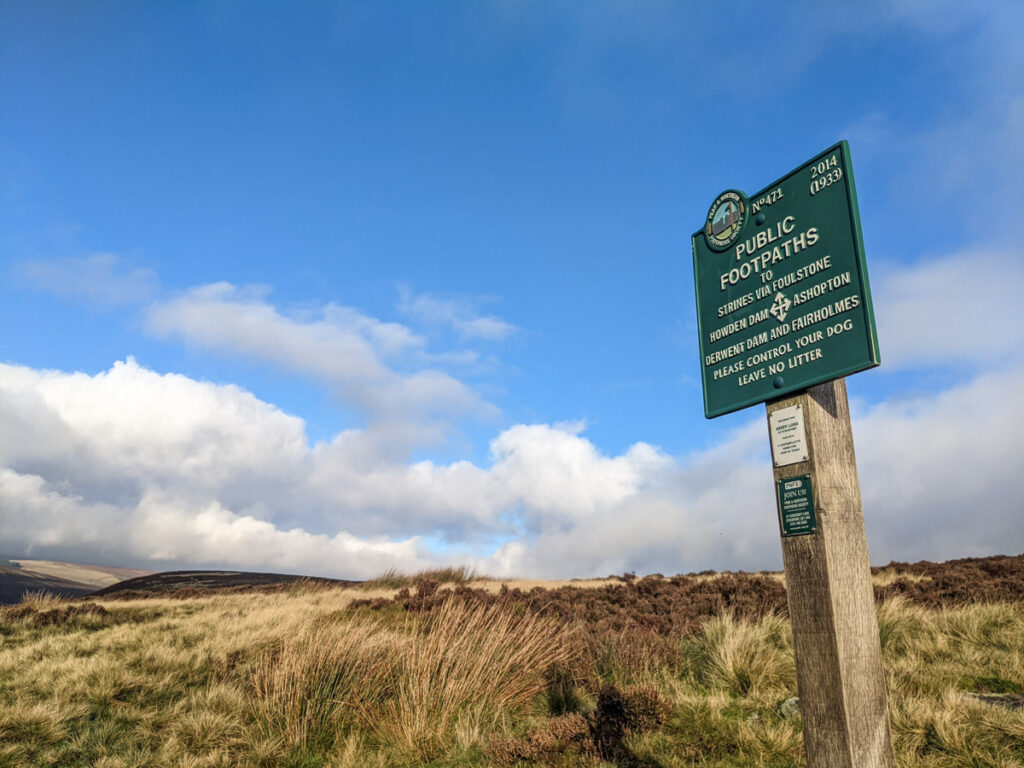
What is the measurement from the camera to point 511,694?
750 centimetres

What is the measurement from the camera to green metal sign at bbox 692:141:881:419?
3471 millimetres

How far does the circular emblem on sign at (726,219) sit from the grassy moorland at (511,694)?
4.12 m

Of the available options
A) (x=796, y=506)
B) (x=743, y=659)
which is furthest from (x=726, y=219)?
(x=743, y=659)

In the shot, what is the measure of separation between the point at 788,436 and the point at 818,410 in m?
0.22

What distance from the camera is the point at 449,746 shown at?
20.7 ft

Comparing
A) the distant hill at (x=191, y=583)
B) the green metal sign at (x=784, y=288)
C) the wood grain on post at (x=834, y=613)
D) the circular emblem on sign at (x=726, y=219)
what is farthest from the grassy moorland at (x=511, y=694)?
the distant hill at (x=191, y=583)

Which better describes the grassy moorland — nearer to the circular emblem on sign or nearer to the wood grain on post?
the wood grain on post

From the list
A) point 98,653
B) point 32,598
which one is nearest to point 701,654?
point 98,653

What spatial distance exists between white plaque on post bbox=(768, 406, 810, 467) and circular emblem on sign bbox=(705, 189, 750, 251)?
4.06 ft

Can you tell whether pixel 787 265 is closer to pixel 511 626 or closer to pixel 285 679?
pixel 285 679

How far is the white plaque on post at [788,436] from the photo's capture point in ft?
11.7

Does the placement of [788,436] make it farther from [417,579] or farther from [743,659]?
[417,579]

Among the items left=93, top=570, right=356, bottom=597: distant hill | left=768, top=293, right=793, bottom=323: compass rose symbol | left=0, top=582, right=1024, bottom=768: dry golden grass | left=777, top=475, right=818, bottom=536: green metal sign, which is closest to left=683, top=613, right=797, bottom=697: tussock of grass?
left=0, top=582, right=1024, bottom=768: dry golden grass

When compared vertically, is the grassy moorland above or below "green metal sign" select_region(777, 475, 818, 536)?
below
